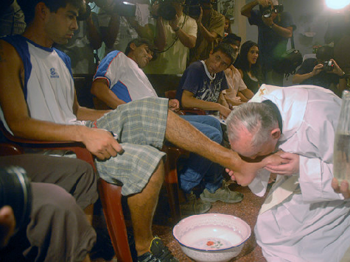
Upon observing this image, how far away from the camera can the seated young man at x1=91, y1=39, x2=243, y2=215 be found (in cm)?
207

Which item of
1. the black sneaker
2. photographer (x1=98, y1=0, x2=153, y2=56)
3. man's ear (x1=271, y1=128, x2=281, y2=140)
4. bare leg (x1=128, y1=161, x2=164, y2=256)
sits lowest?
the black sneaker

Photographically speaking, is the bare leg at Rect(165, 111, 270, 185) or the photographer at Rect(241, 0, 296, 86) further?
the photographer at Rect(241, 0, 296, 86)

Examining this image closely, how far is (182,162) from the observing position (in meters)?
2.14

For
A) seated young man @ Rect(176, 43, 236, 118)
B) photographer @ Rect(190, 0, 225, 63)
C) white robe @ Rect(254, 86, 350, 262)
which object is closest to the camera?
white robe @ Rect(254, 86, 350, 262)

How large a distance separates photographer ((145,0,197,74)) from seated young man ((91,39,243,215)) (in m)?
0.52

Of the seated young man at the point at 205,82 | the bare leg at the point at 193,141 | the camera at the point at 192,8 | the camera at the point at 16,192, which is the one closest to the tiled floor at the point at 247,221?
the bare leg at the point at 193,141

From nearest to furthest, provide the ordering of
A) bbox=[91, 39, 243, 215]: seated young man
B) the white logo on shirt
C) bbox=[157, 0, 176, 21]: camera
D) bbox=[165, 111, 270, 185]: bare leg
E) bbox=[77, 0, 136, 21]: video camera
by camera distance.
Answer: bbox=[165, 111, 270, 185]: bare leg < the white logo on shirt < bbox=[91, 39, 243, 215]: seated young man < bbox=[77, 0, 136, 21]: video camera < bbox=[157, 0, 176, 21]: camera

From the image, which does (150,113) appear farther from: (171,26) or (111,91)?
(171,26)

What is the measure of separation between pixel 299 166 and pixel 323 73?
2.79 meters

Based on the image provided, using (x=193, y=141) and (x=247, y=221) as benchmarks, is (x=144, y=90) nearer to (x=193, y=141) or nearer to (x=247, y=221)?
(x=193, y=141)

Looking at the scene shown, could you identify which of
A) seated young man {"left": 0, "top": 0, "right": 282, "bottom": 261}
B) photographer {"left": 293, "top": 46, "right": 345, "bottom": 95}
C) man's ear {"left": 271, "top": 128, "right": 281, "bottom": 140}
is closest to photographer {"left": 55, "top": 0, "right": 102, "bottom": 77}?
seated young man {"left": 0, "top": 0, "right": 282, "bottom": 261}

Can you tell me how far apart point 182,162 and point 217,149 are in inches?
26.0

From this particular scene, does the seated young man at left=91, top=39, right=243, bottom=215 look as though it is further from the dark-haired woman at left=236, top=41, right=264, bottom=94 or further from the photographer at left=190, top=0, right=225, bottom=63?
the dark-haired woman at left=236, top=41, right=264, bottom=94

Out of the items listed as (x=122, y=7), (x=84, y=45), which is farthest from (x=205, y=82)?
(x=84, y=45)
